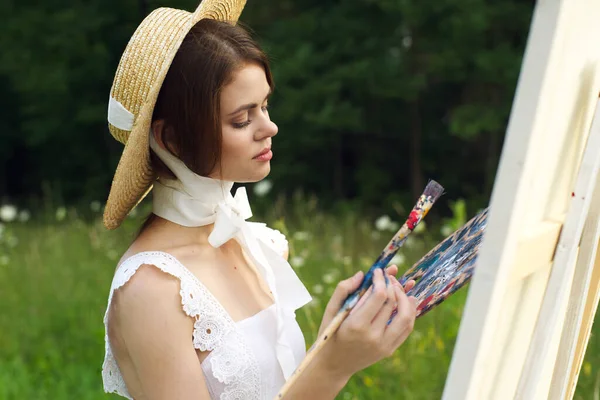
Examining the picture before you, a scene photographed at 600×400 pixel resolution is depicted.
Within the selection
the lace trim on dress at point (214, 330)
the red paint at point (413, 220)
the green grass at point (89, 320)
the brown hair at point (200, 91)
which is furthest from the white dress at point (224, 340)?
the green grass at point (89, 320)

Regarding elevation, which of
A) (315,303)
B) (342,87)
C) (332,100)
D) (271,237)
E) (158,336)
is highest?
(158,336)

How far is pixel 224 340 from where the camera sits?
56.1 inches

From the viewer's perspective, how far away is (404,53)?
12023mm

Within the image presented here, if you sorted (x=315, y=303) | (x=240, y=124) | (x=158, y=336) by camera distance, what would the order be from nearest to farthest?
(x=158, y=336), (x=240, y=124), (x=315, y=303)

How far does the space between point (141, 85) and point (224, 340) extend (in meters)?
0.48

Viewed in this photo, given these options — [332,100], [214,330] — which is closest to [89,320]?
[214,330]

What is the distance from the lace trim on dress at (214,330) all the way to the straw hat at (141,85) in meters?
0.20

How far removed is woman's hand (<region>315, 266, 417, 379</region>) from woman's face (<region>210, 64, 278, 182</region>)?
1.12 ft

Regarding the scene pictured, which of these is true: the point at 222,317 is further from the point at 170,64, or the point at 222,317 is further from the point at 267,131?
the point at 170,64

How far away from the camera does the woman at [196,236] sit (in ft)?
4.42

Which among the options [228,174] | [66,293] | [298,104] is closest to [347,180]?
[298,104]

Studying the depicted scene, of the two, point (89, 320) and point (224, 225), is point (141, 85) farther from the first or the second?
point (89, 320)

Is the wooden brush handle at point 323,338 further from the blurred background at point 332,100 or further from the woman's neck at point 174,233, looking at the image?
the blurred background at point 332,100

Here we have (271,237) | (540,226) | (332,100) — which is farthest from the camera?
(332,100)
